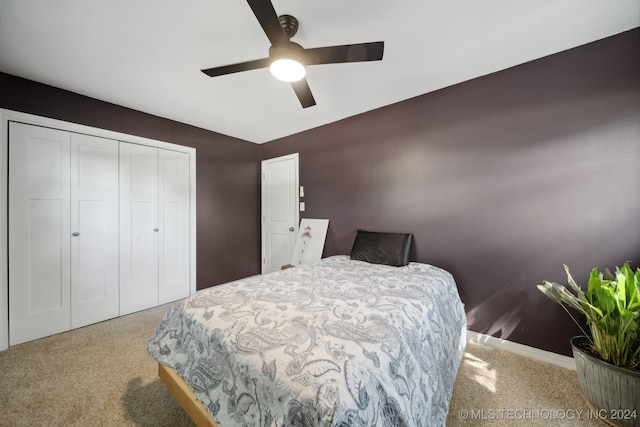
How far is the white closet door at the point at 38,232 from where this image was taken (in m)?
2.11

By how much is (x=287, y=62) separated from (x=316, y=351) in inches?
63.8

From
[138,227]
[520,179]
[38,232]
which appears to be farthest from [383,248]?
[38,232]

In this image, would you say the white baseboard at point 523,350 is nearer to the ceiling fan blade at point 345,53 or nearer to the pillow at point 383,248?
the pillow at point 383,248

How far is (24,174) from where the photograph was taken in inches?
84.4

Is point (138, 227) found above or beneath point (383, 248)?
above

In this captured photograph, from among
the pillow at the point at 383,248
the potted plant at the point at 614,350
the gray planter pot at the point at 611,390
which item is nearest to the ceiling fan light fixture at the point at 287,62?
the pillow at the point at 383,248

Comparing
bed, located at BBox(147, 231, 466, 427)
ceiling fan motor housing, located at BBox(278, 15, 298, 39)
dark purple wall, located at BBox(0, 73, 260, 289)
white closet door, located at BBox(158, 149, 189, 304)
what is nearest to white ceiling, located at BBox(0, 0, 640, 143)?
ceiling fan motor housing, located at BBox(278, 15, 298, 39)

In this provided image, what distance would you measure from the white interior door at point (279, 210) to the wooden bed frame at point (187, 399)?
245 cm

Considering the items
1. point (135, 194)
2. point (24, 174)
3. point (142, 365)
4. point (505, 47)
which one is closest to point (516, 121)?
point (505, 47)

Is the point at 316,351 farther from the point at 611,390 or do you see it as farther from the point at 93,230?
the point at 93,230

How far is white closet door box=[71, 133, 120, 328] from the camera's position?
242 cm

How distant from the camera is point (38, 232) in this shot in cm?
222

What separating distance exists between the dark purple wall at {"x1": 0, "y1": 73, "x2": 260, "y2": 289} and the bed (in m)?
2.19

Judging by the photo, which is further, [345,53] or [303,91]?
[303,91]
